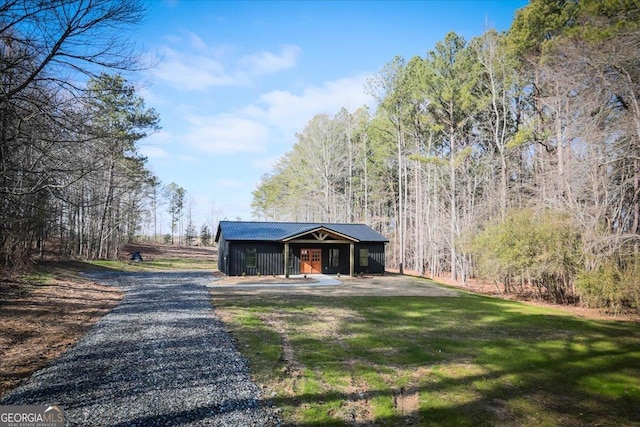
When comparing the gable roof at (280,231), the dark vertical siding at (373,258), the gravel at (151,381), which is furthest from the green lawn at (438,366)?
the dark vertical siding at (373,258)

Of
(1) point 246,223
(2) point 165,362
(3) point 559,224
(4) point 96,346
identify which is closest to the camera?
(2) point 165,362

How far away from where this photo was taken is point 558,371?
6070 mm

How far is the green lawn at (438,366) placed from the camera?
176 inches

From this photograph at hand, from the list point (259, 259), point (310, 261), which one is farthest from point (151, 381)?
point (310, 261)

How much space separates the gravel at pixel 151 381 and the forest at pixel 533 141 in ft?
41.9

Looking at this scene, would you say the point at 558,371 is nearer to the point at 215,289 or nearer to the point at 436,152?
the point at 215,289

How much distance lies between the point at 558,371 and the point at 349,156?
26368mm

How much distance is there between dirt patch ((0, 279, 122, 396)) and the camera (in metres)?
5.66

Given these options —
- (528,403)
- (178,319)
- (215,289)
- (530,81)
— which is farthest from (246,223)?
(528,403)

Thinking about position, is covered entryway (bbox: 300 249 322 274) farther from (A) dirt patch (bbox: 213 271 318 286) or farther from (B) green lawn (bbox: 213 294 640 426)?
(B) green lawn (bbox: 213 294 640 426)

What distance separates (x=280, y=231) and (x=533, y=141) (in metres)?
15.6
